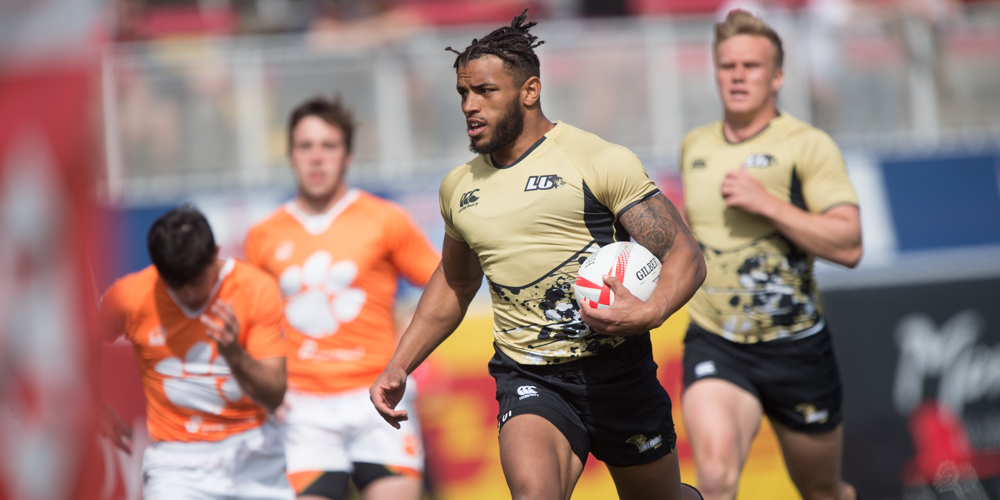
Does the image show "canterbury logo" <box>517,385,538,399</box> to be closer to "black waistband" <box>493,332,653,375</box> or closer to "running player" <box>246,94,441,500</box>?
"black waistband" <box>493,332,653,375</box>

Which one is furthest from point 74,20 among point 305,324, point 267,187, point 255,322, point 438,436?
point 267,187

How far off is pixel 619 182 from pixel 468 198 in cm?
68

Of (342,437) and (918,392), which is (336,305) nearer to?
(342,437)

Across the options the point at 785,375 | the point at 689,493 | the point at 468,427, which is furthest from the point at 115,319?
the point at 785,375

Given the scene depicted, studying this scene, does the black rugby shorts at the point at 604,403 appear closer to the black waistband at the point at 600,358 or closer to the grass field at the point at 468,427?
the black waistband at the point at 600,358

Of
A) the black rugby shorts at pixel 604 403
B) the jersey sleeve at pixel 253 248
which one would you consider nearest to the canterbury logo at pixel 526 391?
the black rugby shorts at pixel 604 403

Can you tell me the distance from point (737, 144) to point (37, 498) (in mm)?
4243

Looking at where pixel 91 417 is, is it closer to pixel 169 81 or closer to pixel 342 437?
pixel 342 437

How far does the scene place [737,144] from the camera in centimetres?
531

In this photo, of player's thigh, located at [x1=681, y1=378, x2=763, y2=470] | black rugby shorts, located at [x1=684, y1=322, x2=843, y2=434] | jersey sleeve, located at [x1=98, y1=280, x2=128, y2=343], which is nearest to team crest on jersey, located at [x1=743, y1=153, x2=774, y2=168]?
black rugby shorts, located at [x1=684, y1=322, x2=843, y2=434]

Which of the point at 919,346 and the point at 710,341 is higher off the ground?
the point at 710,341

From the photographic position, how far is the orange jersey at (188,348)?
15.9 feet

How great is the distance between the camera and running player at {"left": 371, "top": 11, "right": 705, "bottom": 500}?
3.65m

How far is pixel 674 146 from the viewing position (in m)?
8.85
